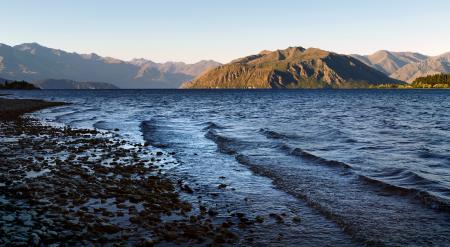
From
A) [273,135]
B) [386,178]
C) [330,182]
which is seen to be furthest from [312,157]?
[273,135]

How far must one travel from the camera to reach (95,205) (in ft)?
56.0

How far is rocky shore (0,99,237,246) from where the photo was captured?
13.4 m

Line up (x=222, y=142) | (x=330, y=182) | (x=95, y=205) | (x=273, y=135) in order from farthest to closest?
(x=273, y=135) → (x=222, y=142) → (x=330, y=182) → (x=95, y=205)

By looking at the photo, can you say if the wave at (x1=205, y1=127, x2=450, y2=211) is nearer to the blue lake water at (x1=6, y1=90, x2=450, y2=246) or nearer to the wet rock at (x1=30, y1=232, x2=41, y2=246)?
the blue lake water at (x1=6, y1=90, x2=450, y2=246)

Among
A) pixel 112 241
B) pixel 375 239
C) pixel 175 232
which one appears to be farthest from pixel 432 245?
pixel 112 241

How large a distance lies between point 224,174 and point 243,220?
8973 millimetres

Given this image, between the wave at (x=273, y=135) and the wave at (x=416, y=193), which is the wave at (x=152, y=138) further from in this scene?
the wave at (x=416, y=193)

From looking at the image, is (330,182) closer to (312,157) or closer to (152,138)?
(312,157)

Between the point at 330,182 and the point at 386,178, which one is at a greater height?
the point at 386,178

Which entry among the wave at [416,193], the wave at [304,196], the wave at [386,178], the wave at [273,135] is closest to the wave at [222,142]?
the wave at [386,178]

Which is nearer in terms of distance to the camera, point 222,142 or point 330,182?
point 330,182

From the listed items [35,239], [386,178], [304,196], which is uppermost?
[35,239]

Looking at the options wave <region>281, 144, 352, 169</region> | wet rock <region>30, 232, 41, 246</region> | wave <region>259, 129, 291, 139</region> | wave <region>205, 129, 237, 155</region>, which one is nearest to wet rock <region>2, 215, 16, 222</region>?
wet rock <region>30, 232, 41, 246</region>

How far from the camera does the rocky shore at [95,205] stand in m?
13.4
